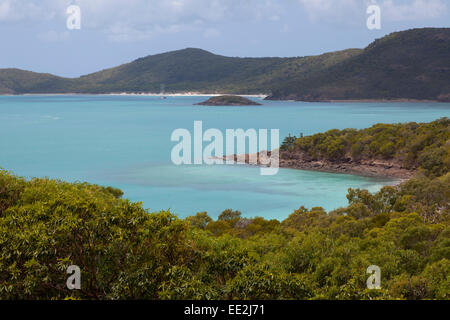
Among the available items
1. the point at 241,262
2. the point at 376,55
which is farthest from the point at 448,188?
the point at 376,55

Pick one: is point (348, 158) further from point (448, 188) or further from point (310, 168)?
point (448, 188)

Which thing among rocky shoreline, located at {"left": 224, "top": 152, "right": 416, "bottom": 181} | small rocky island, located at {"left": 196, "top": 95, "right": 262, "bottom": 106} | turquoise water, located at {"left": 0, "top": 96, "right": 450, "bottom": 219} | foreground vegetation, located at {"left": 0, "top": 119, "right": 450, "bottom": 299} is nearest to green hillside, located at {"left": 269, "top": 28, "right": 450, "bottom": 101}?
small rocky island, located at {"left": 196, "top": 95, "right": 262, "bottom": 106}

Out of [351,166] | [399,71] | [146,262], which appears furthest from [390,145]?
[399,71]

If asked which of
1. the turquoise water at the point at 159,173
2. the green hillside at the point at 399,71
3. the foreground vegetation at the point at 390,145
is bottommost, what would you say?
the turquoise water at the point at 159,173

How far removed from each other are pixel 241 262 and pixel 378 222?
14.8 meters

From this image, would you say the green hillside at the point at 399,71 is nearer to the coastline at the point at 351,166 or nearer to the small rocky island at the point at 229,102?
the small rocky island at the point at 229,102

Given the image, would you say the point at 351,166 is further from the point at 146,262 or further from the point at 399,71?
the point at 399,71

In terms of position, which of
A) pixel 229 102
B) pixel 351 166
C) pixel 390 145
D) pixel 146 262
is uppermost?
pixel 229 102

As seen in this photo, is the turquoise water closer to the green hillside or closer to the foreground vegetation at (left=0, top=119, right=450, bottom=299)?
the foreground vegetation at (left=0, top=119, right=450, bottom=299)

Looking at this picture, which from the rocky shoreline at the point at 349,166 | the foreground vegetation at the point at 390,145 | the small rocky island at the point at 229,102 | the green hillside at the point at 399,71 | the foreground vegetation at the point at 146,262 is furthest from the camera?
the small rocky island at the point at 229,102

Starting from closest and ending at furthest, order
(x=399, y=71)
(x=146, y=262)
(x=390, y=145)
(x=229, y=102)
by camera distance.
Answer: (x=146, y=262) < (x=390, y=145) < (x=399, y=71) < (x=229, y=102)

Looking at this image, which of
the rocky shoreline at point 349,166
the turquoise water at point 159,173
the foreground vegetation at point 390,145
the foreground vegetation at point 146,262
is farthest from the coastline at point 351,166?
the foreground vegetation at point 146,262

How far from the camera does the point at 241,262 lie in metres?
10.1

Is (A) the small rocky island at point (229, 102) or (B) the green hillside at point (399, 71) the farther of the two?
(A) the small rocky island at point (229, 102)
